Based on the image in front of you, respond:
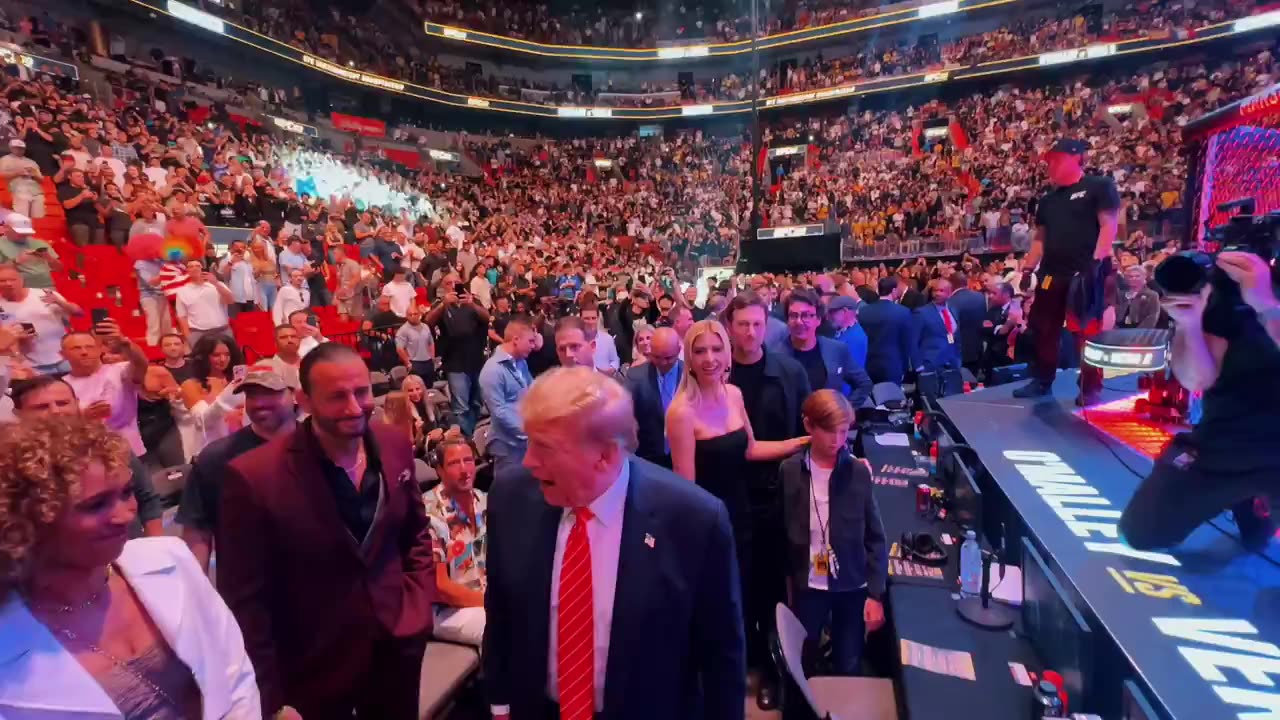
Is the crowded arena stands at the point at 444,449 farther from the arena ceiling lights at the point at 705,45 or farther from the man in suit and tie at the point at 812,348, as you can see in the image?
the arena ceiling lights at the point at 705,45

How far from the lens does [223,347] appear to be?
15.2ft

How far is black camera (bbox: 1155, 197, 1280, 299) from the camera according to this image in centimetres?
246

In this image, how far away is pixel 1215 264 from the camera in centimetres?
252

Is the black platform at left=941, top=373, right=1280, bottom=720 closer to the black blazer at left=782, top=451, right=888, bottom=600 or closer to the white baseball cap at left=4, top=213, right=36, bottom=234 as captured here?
the black blazer at left=782, top=451, right=888, bottom=600

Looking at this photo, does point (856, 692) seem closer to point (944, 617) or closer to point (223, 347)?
point (944, 617)

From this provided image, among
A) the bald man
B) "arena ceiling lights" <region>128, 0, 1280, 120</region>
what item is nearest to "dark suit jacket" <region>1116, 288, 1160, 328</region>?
the bald man

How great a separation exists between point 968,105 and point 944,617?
24.8 meters

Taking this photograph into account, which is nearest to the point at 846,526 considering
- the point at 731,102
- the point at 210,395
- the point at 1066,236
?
the point at 1066,236

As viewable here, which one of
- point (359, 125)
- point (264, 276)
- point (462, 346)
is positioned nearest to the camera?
point (462, 346)

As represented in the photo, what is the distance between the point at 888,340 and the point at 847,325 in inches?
44.2

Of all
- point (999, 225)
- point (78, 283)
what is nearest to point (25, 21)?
point (78, 283)

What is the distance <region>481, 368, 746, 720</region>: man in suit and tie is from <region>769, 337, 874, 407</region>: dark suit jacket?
2807mm

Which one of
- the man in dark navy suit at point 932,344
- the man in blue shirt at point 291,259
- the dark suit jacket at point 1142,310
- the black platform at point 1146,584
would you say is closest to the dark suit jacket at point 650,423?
the black platform at point 1146,584

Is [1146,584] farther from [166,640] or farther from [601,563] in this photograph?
[166,640]
